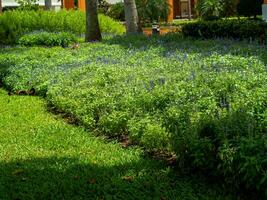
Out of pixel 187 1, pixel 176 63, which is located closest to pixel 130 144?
pixel 176 63

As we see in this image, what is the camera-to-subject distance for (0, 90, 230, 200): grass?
5430 mm

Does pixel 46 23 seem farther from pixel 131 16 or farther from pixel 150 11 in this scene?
pixel 150 11

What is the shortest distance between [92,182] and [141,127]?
1.36 metres

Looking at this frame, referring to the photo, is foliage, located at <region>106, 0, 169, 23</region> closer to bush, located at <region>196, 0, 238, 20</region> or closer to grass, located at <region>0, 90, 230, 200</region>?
bush, located at <region>196, 0, 238, 20</region>

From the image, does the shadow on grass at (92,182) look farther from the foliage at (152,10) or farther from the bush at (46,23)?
the foliage at (152,10)

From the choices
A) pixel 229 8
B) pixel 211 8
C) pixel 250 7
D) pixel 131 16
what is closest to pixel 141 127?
pixel 131 16

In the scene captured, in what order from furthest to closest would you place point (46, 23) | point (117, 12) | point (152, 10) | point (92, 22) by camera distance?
point (117, 12)
point (152, 10)
point (46, 23)
point (92, 22)

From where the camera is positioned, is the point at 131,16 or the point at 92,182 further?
the point at 131,16

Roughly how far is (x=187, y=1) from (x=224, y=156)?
40.3m

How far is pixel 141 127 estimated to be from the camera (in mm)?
6859

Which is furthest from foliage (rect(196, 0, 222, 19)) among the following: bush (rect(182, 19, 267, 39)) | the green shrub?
bush (rect(182, 19, 267, 39))

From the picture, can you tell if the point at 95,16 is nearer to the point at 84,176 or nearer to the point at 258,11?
the point at 258,11

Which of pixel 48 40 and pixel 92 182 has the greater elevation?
pixel 48 40

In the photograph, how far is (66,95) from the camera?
31.0 ft
